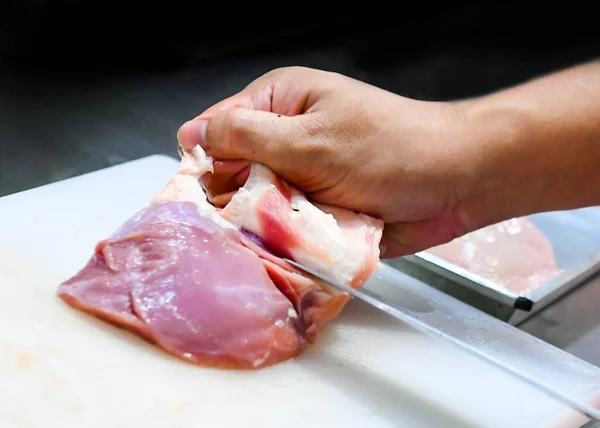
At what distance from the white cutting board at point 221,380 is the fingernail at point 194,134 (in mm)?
264

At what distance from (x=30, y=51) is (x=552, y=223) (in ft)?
5.00

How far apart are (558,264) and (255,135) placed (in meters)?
0.85

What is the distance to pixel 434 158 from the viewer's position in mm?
1049

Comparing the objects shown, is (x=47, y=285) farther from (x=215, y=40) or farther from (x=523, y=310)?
(x=215, y=40)

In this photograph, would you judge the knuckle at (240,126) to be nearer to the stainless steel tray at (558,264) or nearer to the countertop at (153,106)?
the stainless steel tray at (558,264)

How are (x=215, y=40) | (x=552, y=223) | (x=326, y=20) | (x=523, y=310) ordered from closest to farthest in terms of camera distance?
1. (x=523, y=310)
2. (x=552, y=223)
3. (x=215, y=40)
4. (x=326, y=20)

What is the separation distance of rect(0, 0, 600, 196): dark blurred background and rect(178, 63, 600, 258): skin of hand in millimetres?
817

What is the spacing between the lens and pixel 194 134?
1.08 m

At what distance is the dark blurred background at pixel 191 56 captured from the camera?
6.07 feet

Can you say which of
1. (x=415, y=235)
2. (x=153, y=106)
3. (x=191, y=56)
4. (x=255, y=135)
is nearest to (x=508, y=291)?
(x=415, y=235)

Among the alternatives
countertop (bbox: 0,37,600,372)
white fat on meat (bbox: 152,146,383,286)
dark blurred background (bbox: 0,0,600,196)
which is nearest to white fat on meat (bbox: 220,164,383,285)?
white fat on meat (bbox: 152,146,383,286)

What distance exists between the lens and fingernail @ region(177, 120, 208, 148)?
3.51ft

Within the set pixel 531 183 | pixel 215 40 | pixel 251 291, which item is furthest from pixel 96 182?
pixel 215 40

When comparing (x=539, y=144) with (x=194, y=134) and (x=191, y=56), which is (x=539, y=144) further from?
(x=191, y=56)
